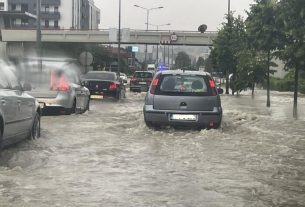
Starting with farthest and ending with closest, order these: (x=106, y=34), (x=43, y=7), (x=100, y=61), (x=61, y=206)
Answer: (x=43, y=7) → (x=100, y=61) → (x=106, y=34) → (x=61, y=206)

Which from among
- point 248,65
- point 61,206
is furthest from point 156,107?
point 248,65

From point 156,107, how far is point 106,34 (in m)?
63.9

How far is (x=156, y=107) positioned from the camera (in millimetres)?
13789

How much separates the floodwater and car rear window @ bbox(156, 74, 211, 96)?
92cm

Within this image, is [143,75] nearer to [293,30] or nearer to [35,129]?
[293,30]

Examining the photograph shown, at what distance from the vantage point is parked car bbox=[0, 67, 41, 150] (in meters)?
9.27

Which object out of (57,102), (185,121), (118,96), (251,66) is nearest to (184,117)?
(185,121)

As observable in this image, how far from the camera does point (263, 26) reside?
71.7 ft

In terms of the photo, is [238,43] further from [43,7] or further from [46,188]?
[43,7]

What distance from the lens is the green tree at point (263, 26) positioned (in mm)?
21750

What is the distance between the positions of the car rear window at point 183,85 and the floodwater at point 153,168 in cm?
92

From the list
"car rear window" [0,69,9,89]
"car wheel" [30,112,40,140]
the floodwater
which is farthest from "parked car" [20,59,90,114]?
"car rear window" [0,69,9,89]

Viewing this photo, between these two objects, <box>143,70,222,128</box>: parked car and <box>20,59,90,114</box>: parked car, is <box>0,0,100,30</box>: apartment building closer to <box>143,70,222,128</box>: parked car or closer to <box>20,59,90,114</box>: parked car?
<box>20,59,90,114</box>: parked car

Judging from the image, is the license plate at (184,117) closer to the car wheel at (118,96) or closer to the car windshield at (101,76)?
the car wheel at (118,96)
